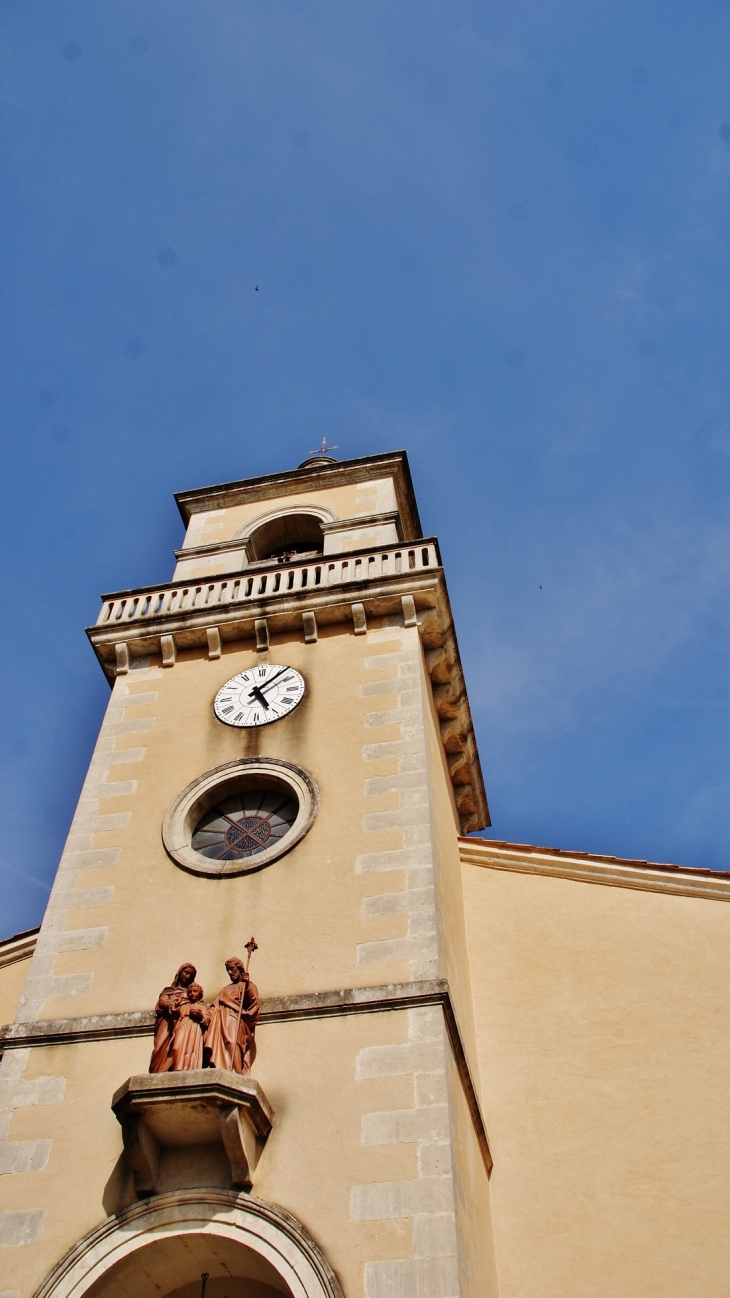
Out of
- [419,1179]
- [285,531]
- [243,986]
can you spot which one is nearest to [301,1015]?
[243,986]

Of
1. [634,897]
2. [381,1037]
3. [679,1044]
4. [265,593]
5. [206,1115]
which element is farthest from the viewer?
[265,593]

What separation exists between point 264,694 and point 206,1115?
5.04 metres

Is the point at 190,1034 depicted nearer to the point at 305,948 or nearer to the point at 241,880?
the point at 305,948

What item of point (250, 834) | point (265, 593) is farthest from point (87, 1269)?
point (265, 593)

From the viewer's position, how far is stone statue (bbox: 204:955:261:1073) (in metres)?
Result: 8.22

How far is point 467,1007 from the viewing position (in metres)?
10.6

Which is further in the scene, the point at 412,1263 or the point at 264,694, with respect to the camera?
the point at 264,694

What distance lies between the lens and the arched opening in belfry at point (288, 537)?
15922 mm

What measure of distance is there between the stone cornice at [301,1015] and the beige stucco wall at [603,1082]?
113 centimetres

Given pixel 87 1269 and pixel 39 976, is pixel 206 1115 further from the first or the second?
pixel 39 976

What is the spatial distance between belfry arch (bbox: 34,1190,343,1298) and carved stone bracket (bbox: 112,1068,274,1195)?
0.20 m

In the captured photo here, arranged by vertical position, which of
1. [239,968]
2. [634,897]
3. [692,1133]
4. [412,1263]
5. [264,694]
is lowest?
[412,1263]

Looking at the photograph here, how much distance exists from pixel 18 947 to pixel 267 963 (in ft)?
11.1

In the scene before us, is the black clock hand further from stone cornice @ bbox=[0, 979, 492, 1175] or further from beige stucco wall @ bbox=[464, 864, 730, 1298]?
stone cornice @ bbox=[0, 979, 492, 1175]
